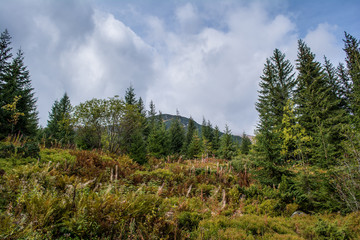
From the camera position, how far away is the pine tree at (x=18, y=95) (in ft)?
60.4

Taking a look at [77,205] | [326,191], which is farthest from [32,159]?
[326,191]

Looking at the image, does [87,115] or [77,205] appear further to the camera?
[87,115]

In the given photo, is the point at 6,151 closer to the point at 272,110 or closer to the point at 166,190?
the point at 166,190

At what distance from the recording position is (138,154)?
455 inches

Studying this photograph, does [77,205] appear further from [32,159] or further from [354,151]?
[354,151]

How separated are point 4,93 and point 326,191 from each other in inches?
1194

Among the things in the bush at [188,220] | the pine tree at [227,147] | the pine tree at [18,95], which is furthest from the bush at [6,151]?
the pine tree at [227,147]

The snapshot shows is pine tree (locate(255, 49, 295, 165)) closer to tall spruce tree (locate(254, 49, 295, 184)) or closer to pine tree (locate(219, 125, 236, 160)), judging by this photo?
tall spruce tree (locate(254, 49, 295, 184))

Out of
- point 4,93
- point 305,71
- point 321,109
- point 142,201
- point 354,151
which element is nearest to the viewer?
point 142,201

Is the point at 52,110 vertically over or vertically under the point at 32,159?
over

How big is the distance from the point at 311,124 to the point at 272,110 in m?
7.29

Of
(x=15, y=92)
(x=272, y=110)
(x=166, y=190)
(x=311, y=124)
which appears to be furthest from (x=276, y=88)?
(x=15, y=92)

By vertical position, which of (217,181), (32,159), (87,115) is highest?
(87,115)

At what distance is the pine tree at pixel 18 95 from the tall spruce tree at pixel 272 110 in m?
22.9
